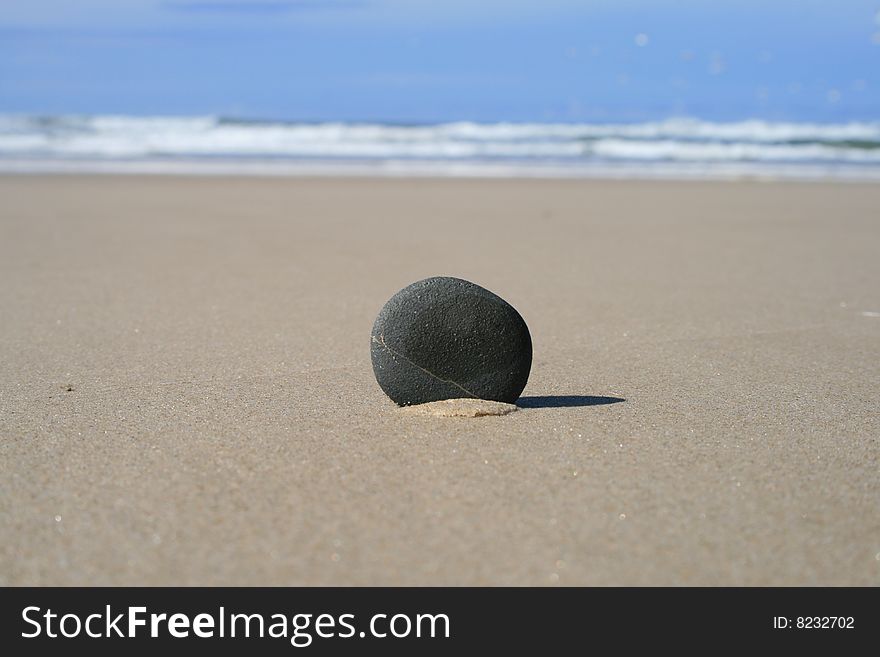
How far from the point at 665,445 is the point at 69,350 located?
2.56 metres

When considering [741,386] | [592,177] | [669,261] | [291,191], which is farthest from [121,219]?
[592,177]

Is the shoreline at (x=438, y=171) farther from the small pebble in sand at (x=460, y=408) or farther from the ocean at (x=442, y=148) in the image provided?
the small pebble in sand at (x=460, y=408)

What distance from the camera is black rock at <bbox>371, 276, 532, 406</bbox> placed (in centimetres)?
330

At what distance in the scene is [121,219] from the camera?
9758 millimetres

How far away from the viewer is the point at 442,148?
26078mm

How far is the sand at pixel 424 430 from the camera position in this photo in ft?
7.63

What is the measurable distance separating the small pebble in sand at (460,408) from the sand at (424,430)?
51 mm

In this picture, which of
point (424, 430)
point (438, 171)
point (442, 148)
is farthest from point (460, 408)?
point (442, 148)

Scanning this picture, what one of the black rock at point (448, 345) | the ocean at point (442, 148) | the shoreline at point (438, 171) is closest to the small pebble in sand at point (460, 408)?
the black rock at point (448, 345)

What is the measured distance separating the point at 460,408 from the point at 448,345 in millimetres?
200

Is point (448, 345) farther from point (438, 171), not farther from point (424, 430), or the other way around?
point (438, 171)

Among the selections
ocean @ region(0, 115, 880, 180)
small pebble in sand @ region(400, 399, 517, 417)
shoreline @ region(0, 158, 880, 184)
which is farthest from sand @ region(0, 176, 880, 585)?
ocean @ region(0, 115, 880, 180)

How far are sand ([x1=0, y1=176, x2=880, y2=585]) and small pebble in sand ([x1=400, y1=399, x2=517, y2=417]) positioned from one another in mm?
51
